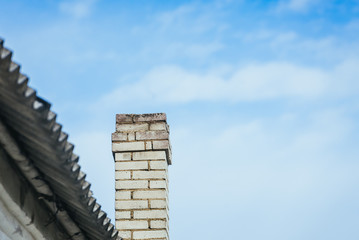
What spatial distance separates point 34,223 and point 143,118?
3.18m

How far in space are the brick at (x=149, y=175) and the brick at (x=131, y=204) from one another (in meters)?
0.27

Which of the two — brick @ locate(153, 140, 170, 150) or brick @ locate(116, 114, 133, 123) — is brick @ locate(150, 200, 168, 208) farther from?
brick @ locate(116, 114, 133, 123)

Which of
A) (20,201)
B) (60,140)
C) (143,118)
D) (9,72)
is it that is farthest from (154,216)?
(9,72)

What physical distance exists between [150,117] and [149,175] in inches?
26.3

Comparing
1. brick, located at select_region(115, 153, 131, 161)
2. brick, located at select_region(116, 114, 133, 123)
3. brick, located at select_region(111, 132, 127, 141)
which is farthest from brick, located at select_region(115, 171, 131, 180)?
brick, located at select_region(116, 114, 133, 123)

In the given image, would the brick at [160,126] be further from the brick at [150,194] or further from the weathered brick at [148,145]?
the brick at [150,194]

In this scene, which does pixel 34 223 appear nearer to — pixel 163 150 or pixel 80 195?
pixel 80 195

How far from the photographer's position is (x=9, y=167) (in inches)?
156

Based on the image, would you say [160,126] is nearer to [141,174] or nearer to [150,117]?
[150,117]

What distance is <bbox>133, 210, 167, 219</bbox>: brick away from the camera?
23.0 feet

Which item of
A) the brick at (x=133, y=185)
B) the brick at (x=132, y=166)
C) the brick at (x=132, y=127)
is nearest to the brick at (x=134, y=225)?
the brick at (x=133, y=185)

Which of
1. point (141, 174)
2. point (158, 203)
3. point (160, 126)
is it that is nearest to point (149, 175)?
point (141, 174)

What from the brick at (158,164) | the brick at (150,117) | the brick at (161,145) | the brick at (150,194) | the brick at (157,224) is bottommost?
the brick at (157,224)

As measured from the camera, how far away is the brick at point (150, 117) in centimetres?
738
